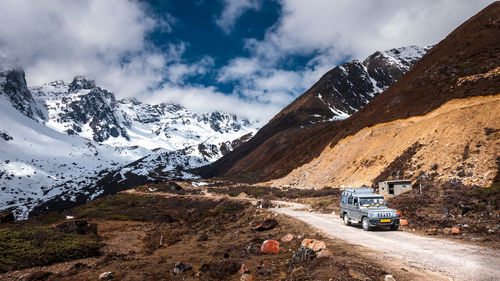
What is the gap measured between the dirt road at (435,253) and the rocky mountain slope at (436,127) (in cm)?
1460

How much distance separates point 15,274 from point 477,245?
22.2 meters

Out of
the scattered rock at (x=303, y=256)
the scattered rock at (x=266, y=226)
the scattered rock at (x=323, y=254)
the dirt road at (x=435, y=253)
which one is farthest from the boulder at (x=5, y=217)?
the scattered rock at (x=323, y=254)

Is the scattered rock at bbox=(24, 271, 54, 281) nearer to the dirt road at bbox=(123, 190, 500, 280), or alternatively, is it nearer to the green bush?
the green bush

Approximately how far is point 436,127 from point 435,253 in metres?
30.5

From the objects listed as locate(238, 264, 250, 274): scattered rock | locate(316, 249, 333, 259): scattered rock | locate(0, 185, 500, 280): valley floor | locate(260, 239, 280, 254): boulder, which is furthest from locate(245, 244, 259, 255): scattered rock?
locate(316, 249, 333, 259): scattered rock

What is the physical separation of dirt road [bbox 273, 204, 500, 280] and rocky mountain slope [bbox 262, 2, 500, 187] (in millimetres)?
14604

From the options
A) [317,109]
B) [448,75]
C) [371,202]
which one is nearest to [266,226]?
[371,202]

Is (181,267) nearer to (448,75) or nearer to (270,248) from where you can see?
(270,248)

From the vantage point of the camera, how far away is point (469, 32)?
5653 cm

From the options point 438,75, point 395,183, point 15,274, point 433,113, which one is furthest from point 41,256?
point 438,75

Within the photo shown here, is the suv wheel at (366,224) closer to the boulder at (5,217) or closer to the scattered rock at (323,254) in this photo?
the scattered rock at (323,254)

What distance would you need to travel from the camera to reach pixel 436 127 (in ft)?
119

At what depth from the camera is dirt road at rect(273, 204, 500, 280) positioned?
8950 mm

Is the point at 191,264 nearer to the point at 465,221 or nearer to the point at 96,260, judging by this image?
the point at 96,260
